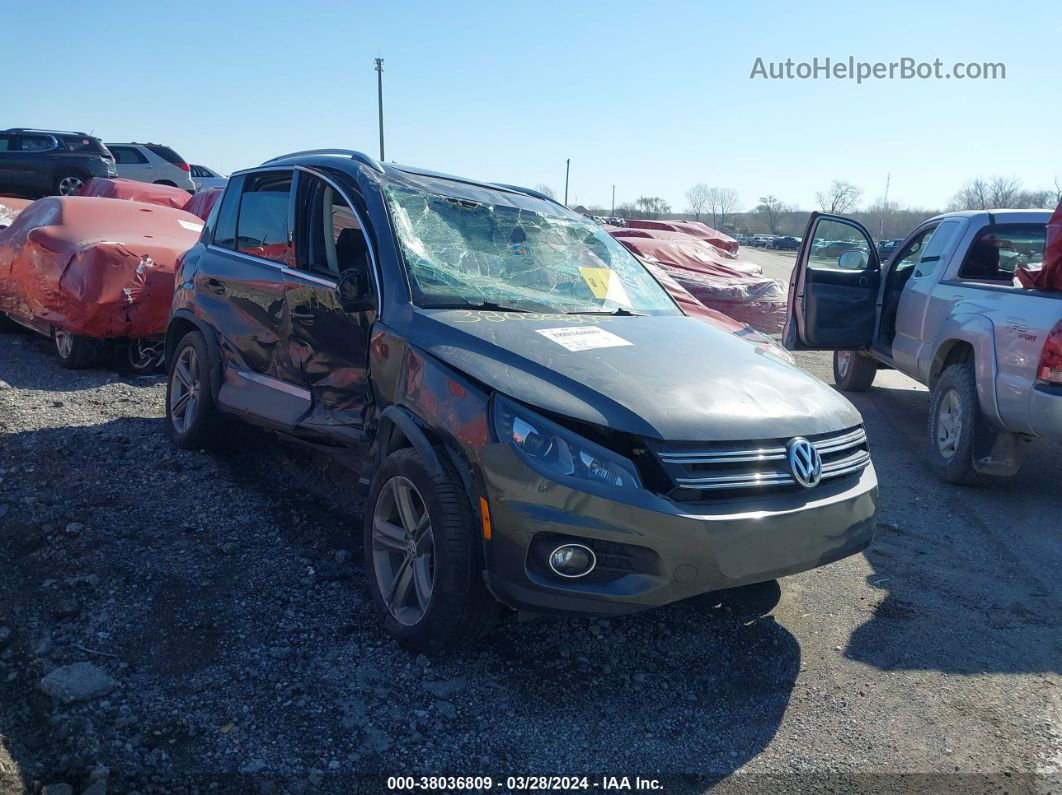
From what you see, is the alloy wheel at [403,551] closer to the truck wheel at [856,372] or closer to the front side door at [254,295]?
the front side door at [254,295]

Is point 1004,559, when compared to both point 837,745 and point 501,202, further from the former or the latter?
point 501,202

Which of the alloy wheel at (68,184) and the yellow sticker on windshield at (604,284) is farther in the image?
the alloy wheel at (68,184)

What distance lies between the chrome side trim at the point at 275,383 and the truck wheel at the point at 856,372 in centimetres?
596

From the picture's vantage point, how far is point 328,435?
4.20 metres

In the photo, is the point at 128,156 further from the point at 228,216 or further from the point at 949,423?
the point at 949,423

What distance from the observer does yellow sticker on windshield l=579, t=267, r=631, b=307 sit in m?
4.32

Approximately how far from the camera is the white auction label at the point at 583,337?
138 inches

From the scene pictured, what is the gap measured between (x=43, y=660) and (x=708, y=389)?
2.60 m

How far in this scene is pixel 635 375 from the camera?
3.25m

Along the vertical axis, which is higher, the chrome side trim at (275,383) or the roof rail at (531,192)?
the roof rail at (531,192)

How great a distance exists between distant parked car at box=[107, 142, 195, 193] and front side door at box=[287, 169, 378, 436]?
2026 centimetres

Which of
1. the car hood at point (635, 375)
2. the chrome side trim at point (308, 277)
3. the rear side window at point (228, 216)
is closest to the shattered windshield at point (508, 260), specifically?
the car hood at point (635, 375)

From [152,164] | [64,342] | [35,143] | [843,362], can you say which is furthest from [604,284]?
[152,164]

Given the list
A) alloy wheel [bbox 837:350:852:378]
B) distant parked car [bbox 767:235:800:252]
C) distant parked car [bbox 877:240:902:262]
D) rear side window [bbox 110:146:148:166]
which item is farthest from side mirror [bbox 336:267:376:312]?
distant parked car [bbox 767:235:800:252]
